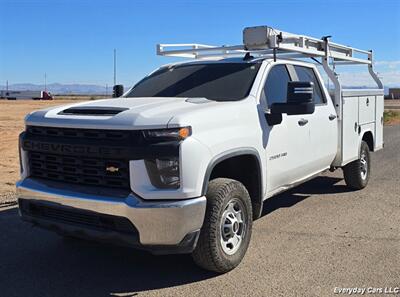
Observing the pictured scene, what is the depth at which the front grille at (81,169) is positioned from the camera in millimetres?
4074

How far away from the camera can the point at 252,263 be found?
4824mm

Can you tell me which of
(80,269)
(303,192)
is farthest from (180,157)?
(303,192)

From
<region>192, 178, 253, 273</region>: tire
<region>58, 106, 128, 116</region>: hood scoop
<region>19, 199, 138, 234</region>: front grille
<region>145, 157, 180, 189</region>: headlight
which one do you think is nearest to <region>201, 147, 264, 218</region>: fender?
A: <region>192, 178, 253, 273</region>: tire

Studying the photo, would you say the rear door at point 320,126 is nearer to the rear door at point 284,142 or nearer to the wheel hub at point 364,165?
the rear door at point 284,142

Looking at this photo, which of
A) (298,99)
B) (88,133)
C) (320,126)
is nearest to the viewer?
(88,133)

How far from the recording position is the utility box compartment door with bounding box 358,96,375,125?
7918 mm

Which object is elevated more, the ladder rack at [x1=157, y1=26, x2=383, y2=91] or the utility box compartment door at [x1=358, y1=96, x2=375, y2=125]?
the ladder rack at [x1=157, y1=26, x2=383, y2=91]

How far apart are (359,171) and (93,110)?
5.02 meters

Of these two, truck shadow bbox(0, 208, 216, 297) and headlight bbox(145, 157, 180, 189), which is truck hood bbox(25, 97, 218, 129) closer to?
headlight bbox(145, 157, 180, 189)

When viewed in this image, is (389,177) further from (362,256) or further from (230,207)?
(230,207)

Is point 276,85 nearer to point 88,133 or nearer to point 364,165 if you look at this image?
point 88,133

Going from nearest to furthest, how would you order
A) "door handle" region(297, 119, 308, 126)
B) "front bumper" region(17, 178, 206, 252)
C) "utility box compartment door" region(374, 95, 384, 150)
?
1. "front bumper" region(17, 178, 206, 252)
2. "door handle" region(297, 119, 308, 126)
3. "utility box compartment door" region(374, 95, 384, 150)

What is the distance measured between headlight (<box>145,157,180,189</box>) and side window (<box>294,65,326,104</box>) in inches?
120

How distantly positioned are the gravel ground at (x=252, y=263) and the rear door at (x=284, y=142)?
0.68m
